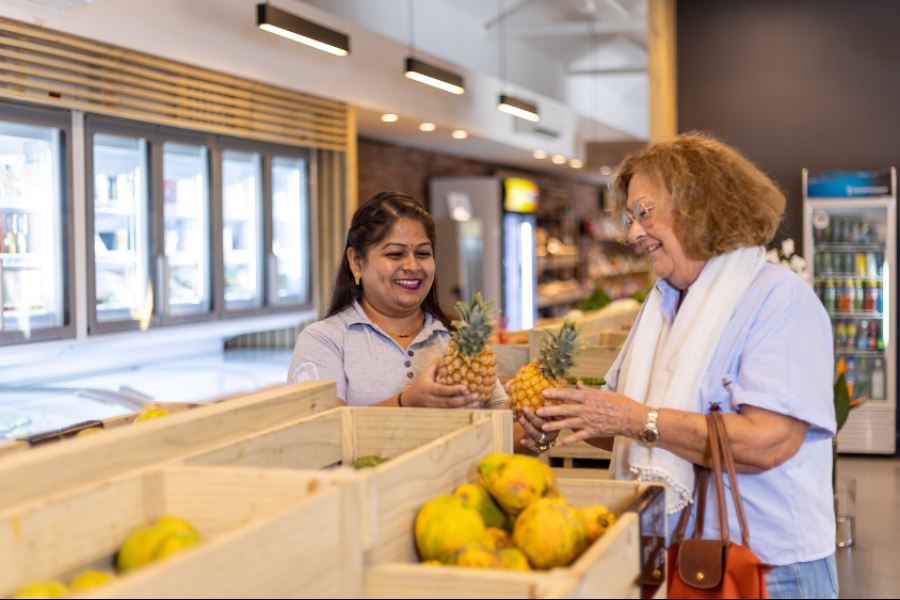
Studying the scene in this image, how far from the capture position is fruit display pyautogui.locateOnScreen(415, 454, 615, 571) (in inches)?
48.1

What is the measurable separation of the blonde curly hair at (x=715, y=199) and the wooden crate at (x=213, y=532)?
1.12 meters

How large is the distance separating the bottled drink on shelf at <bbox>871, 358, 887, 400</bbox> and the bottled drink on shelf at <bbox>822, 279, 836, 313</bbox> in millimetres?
570

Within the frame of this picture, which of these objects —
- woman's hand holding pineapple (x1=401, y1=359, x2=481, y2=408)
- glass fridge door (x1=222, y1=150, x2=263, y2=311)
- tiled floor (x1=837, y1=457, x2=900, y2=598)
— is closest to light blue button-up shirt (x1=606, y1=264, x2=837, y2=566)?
woman's hand holding pineapple (x1=401, y1=359, x2=481, y2=408)

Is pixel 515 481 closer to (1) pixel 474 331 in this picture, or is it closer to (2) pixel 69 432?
(1) pixel 474 331

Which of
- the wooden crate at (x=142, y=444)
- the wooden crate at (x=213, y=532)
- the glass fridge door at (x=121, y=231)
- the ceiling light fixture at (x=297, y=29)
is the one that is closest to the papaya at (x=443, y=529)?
the wooden crate at (x=213, y=532)

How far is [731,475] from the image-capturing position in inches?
65.5

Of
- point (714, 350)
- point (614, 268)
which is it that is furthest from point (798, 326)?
point (614, 268)

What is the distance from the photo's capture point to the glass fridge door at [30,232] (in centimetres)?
406

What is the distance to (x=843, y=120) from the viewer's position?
6.98m

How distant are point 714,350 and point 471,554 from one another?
864 millimetres

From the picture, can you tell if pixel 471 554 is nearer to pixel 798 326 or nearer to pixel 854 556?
pixel 798 326

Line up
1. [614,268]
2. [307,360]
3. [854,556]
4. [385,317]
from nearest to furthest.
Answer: [307,360] → [385,317] → [854,556] → [614,268]

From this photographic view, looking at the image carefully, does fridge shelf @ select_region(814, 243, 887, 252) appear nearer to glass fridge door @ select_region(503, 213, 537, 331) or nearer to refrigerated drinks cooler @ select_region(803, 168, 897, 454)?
refrigerated drinks cooler @ select_region(803, 168, 897, 454)

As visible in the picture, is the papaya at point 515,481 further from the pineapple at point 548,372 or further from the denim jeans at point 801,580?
the denim jeans at point 801,580
